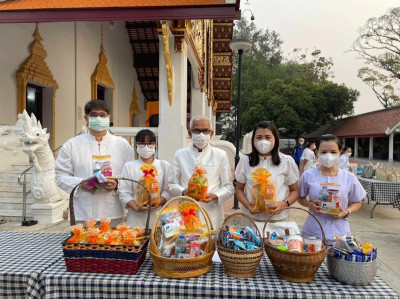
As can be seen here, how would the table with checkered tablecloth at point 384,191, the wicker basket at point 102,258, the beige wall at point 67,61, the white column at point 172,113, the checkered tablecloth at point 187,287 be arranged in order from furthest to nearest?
the beige wall at point 67,61
the table with checkered tablecloth at point 384,191
the white column at point 172,113
the wicker basket at point 102,258
the checkered tablecloth at point 187,287

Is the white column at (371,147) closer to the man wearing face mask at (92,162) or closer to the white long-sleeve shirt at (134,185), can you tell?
the white long-sleeve shirt at (134,185)

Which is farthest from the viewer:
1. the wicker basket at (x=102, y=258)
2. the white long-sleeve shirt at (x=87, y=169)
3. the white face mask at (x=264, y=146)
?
the white long-sleeve shirt at (x=87, y=169)

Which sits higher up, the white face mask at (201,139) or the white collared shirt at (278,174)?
the white face mask at (201,139)

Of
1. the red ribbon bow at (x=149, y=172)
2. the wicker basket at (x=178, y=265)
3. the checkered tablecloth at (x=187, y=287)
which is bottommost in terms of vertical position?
the checkered tablecloth at (x=187, y=287)

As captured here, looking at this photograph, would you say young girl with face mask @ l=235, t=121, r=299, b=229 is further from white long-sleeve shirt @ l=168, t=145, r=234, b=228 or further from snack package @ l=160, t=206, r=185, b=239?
snack package @ l=160, t=206, r=185, b=239

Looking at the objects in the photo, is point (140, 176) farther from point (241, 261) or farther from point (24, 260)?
point (241, 261)

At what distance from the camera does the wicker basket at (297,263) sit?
5.97ft

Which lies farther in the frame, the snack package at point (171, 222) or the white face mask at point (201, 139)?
the white face mask at point (201, 139)

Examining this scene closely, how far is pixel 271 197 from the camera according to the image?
254 centimetres

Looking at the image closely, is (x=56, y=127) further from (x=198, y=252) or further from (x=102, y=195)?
(x=198, y=252)

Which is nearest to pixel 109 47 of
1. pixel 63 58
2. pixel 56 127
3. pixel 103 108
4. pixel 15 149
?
pixel 63 58

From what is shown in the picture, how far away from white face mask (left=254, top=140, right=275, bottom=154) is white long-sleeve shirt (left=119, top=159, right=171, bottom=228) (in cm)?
95

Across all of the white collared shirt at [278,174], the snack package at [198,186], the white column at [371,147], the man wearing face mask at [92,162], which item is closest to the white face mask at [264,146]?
the white collared shirt at [278,174]

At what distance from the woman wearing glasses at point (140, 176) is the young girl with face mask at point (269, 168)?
2.48 ft
